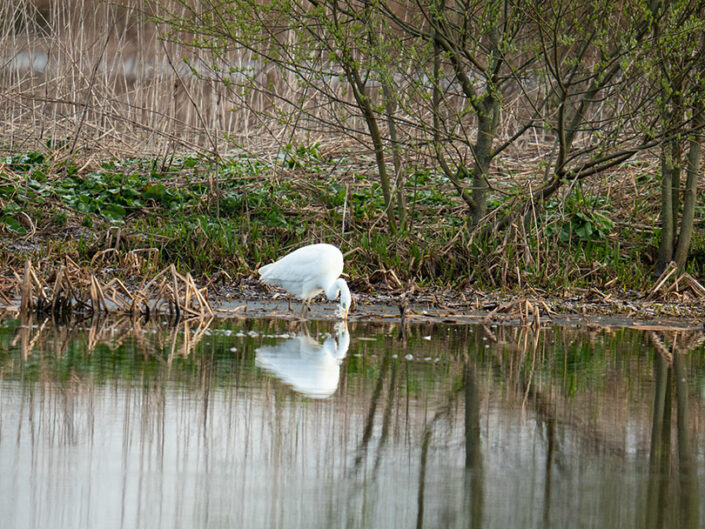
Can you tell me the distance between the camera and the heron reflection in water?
15.9 ft

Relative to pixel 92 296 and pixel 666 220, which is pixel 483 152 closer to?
pixel 666 220

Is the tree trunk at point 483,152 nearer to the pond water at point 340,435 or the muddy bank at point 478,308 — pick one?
the muddy bank at point 478,308

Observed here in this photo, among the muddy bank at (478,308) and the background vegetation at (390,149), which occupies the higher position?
Result: the background vegetation at (390,149)

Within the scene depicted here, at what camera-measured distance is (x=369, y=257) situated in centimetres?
995

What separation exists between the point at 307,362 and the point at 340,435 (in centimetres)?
175

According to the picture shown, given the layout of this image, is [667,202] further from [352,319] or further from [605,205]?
[352,319]

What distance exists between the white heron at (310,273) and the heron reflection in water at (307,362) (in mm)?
1278

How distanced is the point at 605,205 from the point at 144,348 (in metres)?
7.07

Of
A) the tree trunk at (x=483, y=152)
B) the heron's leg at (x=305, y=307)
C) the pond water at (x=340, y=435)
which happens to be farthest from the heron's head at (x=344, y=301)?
the tree trunk at (x=483, y=152)

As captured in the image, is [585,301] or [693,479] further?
[585,301]

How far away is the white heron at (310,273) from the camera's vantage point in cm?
825

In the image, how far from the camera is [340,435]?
3.84 m

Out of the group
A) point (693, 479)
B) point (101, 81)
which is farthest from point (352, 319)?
point (101, 81)

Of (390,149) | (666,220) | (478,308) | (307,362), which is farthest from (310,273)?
(666,220)
